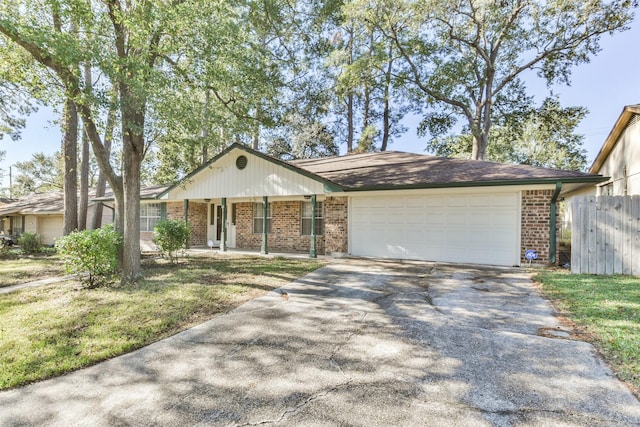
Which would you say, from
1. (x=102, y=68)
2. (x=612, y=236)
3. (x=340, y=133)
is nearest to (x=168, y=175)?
(x=340, y=133)

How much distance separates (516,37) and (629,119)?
1054cm

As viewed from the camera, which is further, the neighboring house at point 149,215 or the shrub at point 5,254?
the neighboring house at point 149,215

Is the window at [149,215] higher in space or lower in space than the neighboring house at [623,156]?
lower

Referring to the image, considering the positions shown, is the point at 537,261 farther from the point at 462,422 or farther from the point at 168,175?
the point at 168,175

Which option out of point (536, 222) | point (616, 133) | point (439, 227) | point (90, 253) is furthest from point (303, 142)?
point (90, 253)

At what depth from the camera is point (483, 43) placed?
19.2 m

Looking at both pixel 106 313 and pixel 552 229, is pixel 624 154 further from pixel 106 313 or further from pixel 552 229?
pixel 106 313

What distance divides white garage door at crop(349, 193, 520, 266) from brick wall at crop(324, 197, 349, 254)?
26 cm

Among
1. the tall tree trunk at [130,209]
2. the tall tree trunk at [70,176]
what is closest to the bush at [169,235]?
the tall tree trunk at [130,209]

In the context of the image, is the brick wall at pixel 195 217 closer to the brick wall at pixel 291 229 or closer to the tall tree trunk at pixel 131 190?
the brick wall at pixel 291 229

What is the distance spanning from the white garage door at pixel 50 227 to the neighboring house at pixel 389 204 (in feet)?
33.6

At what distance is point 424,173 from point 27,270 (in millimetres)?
13145

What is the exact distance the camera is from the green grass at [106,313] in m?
3.67

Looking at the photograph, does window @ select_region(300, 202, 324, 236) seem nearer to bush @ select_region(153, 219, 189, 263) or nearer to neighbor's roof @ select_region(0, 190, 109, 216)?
bush @ select_region(153, 219, 189, 263)
